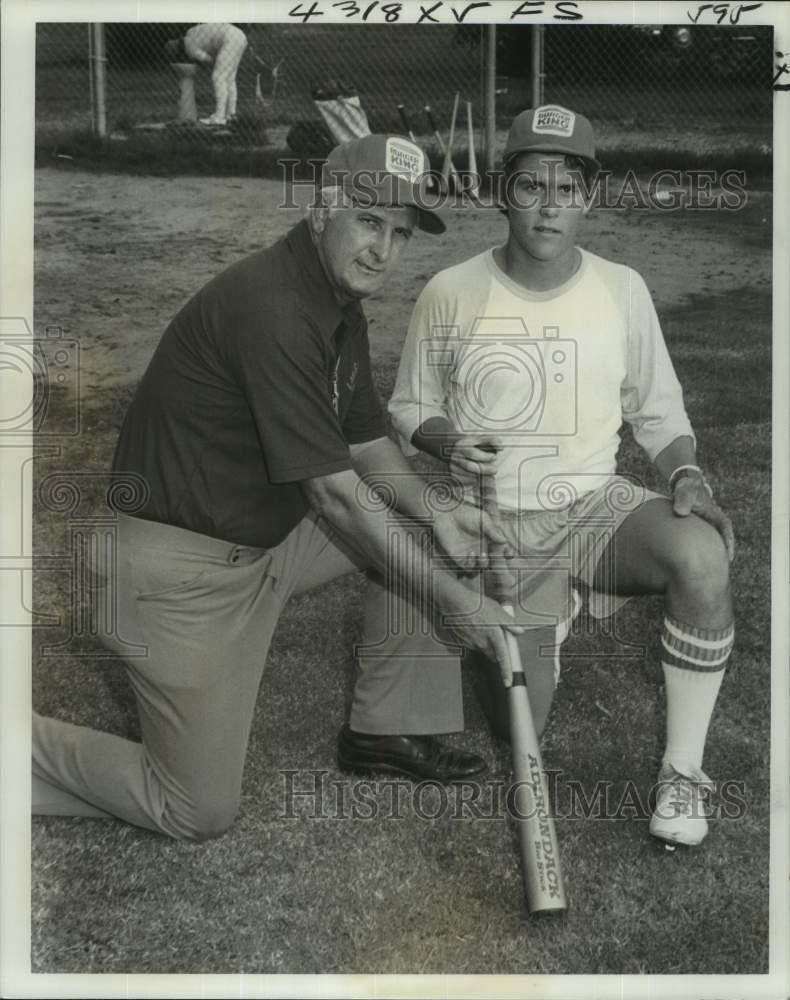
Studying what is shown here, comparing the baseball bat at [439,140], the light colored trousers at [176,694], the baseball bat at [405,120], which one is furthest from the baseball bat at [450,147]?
the light colored trousers at [176,694]

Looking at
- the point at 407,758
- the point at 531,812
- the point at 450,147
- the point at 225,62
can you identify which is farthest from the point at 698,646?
the point at 225,62

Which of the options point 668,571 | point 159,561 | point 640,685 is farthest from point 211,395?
point 640,685

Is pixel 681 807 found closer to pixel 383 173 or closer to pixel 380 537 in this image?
pixel 380 537

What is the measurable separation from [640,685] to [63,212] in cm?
214

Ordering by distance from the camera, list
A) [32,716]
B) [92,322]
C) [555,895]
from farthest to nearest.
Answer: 1. [92,322]
2. [32,716]
3. [555,895]

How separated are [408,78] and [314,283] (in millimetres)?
838

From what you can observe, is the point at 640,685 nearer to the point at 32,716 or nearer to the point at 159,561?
the point at 159,561

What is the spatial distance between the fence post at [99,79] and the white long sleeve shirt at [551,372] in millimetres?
1052

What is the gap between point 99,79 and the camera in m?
3.52

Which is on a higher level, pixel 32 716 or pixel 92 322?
pixel 92 322

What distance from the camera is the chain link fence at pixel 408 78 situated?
3408 millimetres

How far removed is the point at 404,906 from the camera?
3.23 meters

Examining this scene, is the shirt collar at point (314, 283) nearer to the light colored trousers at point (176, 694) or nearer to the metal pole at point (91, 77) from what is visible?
the light colored trousers at point (176, 694)

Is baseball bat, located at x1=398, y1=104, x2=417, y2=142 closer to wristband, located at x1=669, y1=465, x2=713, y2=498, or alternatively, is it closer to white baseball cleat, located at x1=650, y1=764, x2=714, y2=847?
wristband, located at x1=669, y1=465, x2=713, y2=498
